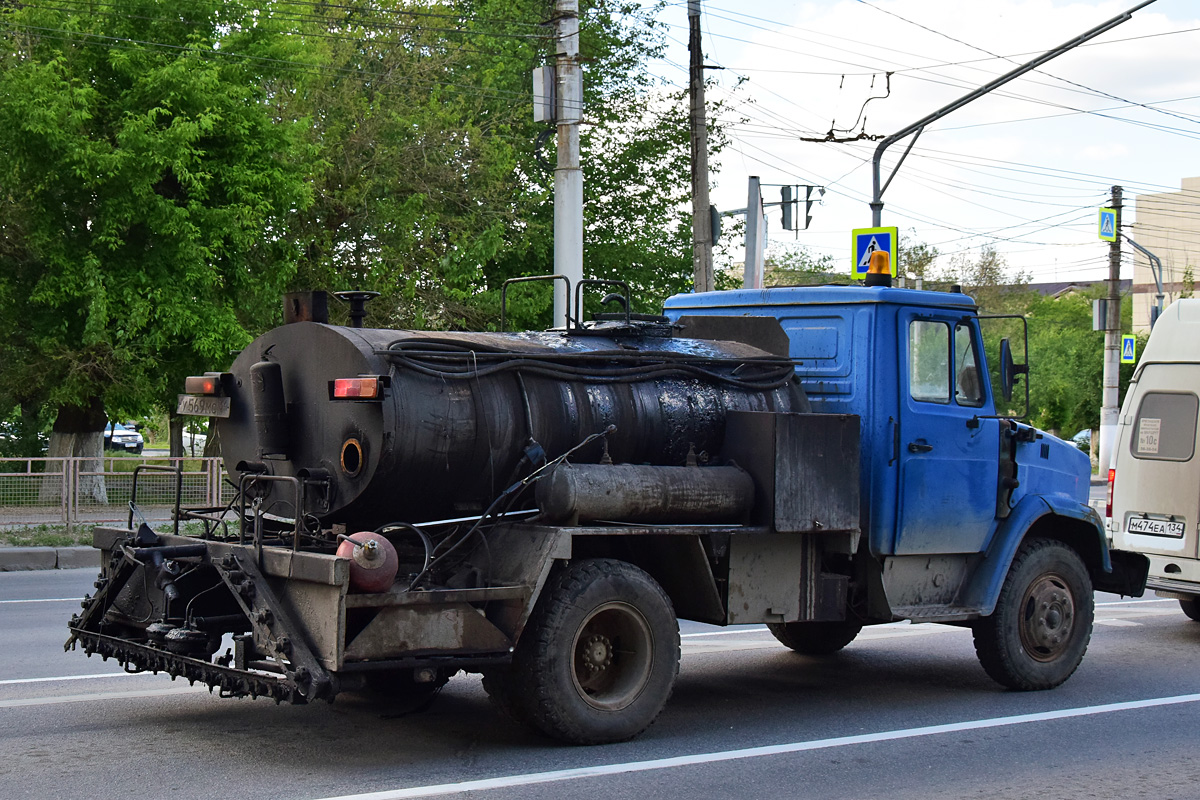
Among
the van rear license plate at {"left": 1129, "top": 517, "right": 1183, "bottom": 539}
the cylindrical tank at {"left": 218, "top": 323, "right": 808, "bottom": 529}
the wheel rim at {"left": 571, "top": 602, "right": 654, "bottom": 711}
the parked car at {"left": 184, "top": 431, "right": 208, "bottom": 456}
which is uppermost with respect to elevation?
the cylindrical tank at {"left": 218, "top": 323, "right": 808, "bottom": 529}

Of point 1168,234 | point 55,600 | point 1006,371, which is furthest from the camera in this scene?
point 1168,234

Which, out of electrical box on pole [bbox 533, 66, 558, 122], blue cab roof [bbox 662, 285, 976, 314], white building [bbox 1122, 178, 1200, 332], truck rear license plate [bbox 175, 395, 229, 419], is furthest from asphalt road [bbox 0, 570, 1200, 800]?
white building [bbox 1122, 178, 1200, 332]

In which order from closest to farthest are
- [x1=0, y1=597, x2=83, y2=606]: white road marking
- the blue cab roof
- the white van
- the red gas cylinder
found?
the red gas cylinder
the blue cab roof
the white van
[x1=0, y1=597, x2=83, y2=606]: white road marking

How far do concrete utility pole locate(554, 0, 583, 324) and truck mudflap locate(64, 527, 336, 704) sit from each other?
8.55m

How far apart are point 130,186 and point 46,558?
611 cm

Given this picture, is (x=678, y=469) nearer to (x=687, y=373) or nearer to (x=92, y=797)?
(x=687, y=373)

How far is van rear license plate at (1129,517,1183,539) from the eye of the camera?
1168 cm

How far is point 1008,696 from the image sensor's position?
8.63 m

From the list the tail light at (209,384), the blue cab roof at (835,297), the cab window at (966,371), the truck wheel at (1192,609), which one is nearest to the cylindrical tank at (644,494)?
the blue cab roof at (835,297)

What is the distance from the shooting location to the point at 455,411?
6.82 metres

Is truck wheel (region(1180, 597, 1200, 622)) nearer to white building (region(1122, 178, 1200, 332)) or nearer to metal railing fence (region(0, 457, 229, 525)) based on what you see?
metal railing fence (region(0, 457, 229, 525))

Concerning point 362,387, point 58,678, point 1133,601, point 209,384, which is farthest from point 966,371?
point 1133,601

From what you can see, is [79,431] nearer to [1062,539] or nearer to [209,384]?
[209,384]

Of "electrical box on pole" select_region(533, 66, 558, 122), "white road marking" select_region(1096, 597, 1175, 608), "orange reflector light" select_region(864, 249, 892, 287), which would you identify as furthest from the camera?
"electrical box on pole" select_region(533, 66, 558, 122)
